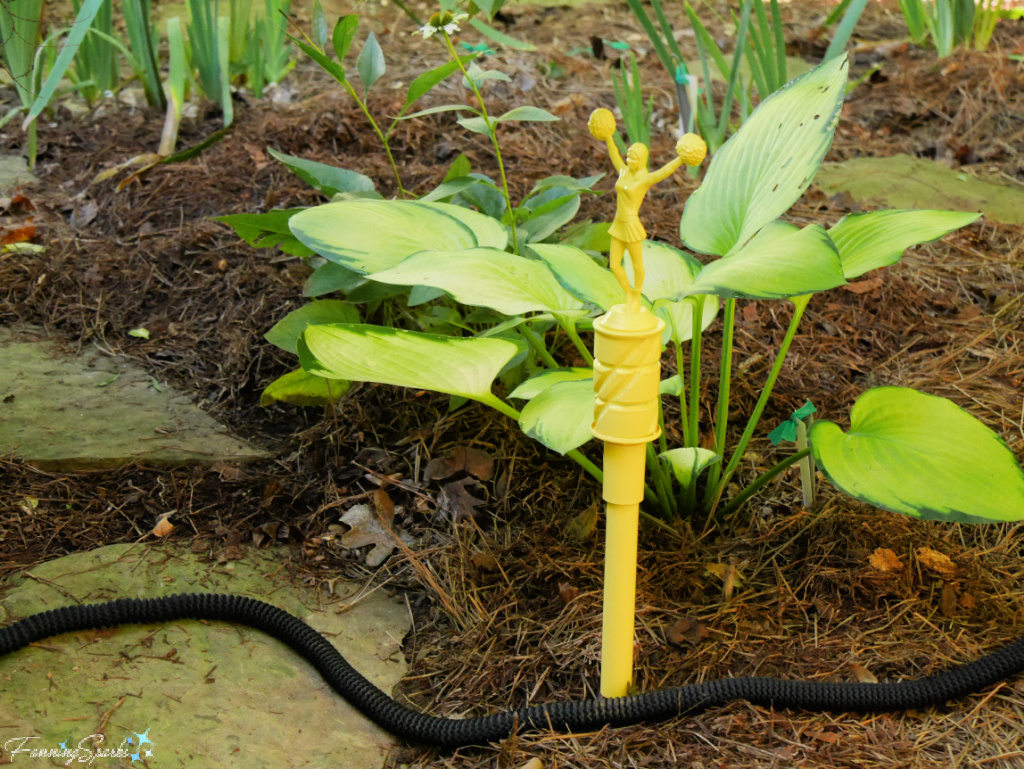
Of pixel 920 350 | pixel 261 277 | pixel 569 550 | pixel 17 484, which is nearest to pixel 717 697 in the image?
pixel 569 550

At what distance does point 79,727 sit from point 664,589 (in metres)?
0.80

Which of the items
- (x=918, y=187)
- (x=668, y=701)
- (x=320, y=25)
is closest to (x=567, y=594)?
(x=668, y=701)

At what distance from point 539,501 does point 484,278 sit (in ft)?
1.66

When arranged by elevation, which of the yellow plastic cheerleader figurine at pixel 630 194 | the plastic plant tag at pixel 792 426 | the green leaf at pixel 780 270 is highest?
the yellow plastic cheerleader figurine at pixel 630 194

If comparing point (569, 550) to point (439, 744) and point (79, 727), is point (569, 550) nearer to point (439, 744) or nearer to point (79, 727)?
point (439, 744)

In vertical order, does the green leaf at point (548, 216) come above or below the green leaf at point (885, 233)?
below

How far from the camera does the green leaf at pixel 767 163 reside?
1.10m

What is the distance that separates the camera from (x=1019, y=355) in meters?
1.61

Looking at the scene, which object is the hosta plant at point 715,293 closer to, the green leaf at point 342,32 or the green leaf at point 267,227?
the green leaf at point 267,227

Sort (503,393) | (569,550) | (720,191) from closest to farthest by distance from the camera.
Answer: (720,191), (569,550), (503,393)

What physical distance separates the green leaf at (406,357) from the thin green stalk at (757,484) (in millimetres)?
464

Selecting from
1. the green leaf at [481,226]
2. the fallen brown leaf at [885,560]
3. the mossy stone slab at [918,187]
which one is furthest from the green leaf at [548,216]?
the mossy stone slab at [918,187]

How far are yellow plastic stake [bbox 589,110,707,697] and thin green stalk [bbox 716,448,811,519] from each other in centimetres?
37

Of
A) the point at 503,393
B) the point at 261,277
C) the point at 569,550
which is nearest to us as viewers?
the point at 569,550
